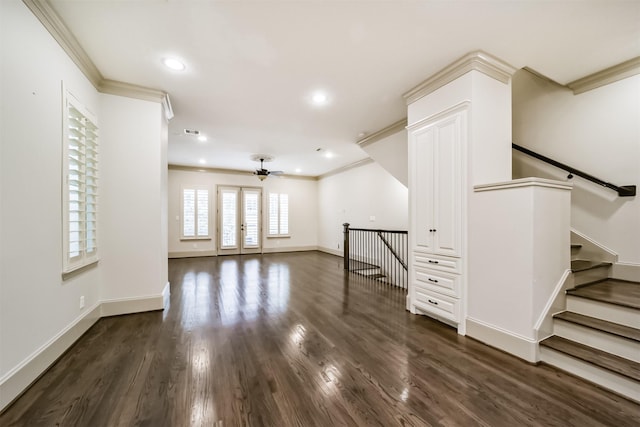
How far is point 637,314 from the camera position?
1.96 metres

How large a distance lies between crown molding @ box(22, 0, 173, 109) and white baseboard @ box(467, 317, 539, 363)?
4.67m

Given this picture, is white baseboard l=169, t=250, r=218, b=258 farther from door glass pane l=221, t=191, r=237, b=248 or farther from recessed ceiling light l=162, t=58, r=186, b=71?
recessed ceiling light l=162, t=58, r=186, b=71

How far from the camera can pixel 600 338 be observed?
2002mm

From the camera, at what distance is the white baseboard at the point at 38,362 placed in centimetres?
162

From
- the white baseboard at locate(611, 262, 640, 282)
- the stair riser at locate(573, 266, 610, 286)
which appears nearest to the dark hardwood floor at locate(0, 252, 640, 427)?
the stair riser at locate(573, 266, 610, 286)

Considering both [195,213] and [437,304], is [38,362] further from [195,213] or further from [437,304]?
[195,213]

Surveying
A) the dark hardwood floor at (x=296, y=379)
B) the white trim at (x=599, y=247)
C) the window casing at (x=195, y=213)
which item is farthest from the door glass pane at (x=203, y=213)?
the white trim at (x=599, y=247)

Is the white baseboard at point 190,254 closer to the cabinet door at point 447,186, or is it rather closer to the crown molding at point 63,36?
the crown molding at point 63,36

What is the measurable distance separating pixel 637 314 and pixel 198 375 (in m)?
3.56

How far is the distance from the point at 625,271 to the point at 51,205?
19.0 ft

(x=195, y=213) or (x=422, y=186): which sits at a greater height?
(x=422, y=186)

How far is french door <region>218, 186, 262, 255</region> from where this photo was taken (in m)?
8.41

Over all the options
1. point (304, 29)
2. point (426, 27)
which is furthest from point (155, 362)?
point (426, 27)

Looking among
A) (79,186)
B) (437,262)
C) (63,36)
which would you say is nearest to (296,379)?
(437,262)
